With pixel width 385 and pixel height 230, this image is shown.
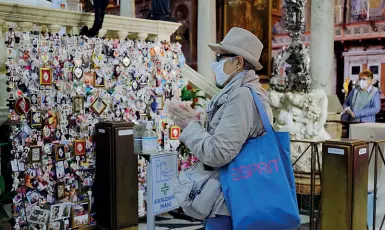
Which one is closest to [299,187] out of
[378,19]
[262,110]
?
[262,110]

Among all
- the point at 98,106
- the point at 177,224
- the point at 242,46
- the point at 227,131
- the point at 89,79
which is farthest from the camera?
the point at 177,224

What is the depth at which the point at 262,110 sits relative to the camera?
2535 mm

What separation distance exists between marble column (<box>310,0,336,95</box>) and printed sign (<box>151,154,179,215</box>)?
7.02 m

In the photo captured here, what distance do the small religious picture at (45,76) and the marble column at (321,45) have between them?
6.94 meters

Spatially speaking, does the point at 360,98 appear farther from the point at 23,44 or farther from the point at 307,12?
the point at 307,12

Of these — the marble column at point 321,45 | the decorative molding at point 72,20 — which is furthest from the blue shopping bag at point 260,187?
the marble column at point 321,45

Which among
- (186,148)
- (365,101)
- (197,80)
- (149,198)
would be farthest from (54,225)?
(365,101)

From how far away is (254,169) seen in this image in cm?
249

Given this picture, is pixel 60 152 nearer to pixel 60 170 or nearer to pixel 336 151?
pixel 60 170

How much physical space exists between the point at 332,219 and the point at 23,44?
3191 mm

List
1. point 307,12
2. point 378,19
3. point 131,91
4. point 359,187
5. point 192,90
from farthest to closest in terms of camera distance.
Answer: point 307,12 < point 378,19 < point 192,90 < point 131,91 < point 359,187

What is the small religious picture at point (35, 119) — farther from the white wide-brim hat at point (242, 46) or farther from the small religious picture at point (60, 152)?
the white wide-brim hat at point (242, 46)

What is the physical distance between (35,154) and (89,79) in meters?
1.00

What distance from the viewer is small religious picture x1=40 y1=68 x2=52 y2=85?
4.85 m
